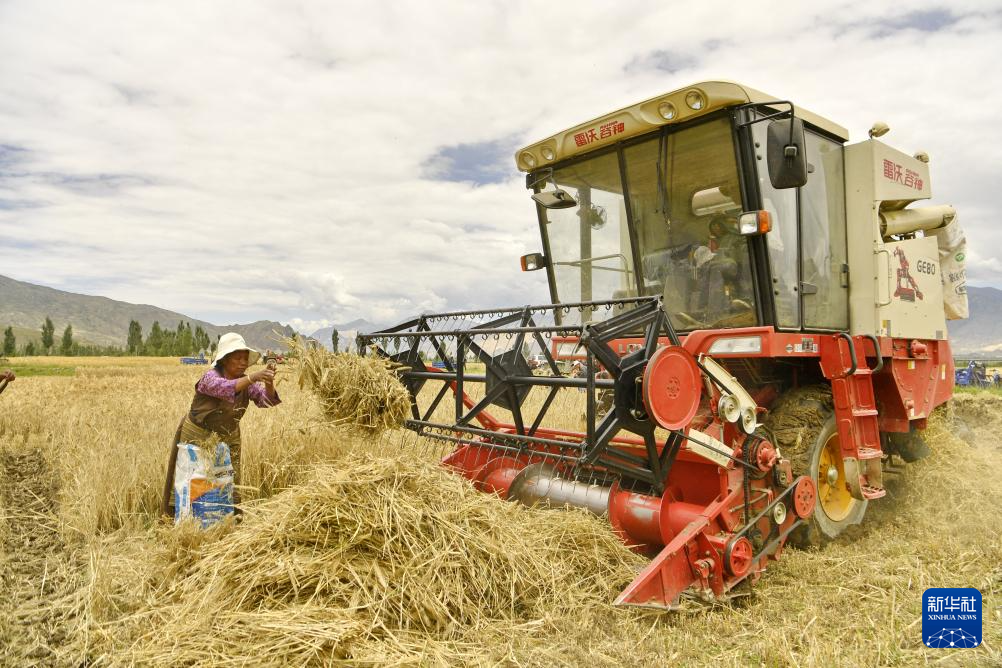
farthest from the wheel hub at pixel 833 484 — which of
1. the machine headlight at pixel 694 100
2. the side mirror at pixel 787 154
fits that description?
the machine headlight at pixel 694 100

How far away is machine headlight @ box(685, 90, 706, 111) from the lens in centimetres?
427

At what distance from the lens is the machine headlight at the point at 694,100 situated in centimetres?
427

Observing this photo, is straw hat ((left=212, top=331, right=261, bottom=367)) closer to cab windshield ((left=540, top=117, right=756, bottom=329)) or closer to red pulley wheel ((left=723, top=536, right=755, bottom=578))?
cab windshield ((left=540, top=117, right=756, bottom=329))

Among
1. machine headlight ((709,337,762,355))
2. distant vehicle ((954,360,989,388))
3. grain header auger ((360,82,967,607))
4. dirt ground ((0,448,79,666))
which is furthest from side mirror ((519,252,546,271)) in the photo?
distant vehicle ((954,360,989,388))

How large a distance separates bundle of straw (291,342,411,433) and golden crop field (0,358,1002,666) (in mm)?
189

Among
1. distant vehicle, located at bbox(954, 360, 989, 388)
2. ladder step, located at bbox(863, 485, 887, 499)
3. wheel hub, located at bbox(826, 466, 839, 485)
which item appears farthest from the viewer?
distant vehicle, located at bbox(954, 360, 989, 388)

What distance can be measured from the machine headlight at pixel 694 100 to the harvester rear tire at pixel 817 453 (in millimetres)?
2011

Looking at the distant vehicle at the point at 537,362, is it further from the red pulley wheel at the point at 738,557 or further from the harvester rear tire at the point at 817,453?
the red pulley wheel at the point at 738,557

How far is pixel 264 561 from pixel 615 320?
6.65 feet

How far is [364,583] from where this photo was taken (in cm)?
293

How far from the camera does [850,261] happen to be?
16.9ft

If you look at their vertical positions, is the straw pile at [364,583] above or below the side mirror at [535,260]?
below

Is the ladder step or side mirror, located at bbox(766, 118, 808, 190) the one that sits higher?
side mirror, located at bbox(766, 118, 808, 190)

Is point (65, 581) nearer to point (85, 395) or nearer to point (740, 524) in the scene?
point (740, 524)
